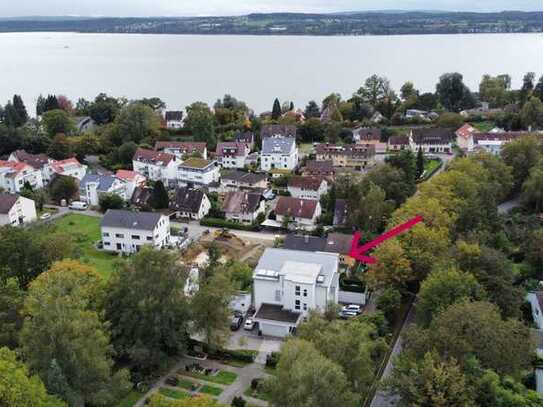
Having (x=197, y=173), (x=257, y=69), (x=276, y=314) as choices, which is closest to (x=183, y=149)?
(x=197, y=173)

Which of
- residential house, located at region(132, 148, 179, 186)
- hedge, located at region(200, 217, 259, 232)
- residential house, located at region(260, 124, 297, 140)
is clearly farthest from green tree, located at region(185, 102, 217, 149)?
hedge, located at region(200, 217, 259, 232)

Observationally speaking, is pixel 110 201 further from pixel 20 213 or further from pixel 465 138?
pixel 465 138

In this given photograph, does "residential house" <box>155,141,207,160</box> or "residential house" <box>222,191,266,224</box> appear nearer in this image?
"residential house" <box>222,191,266,224</box>

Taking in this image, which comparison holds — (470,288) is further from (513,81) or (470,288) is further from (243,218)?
(513,81)

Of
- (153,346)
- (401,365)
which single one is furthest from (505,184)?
(153,346)

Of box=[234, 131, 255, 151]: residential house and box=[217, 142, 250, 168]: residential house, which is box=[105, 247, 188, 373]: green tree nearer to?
box=[217, 142, 250, 168]: residential house

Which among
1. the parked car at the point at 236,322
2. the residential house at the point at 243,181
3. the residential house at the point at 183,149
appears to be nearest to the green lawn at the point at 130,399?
the parked car at the point at 236,322
